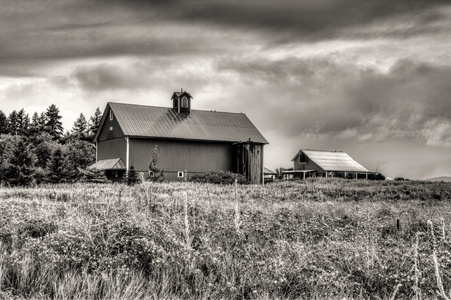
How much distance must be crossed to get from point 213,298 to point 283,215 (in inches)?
280

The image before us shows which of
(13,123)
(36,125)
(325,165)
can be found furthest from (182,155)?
(13,123)

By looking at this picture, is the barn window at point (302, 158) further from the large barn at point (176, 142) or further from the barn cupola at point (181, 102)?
the barn cupola at point (181, 102)

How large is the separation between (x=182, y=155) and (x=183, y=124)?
3.06 meters

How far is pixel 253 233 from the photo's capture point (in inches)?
428

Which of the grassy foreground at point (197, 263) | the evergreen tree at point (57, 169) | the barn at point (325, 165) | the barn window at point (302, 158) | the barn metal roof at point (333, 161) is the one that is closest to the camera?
the grassy foreground at point (197, 263)

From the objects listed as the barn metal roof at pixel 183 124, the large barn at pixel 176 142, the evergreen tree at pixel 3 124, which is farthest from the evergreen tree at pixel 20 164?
the evergreen tree at pixel 3 124

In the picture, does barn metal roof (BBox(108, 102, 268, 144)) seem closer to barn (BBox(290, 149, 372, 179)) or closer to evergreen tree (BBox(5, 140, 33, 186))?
evergreen tree (BBox(5, 140, 33, 186))

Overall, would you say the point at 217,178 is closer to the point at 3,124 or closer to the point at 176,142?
the point at 176,142

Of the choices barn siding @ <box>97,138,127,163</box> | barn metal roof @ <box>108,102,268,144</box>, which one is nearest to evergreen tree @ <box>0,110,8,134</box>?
barn siding @ <box>97,138,127,163</box>

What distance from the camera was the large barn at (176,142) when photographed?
125 feet

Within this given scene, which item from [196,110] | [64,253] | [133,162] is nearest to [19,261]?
[64,253]

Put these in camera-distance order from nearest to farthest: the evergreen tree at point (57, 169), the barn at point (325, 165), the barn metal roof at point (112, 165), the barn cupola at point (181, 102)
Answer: the barn metal roof at point (112, 165) → the evergreen tree at point (57, 169) → the barn cupola at point (181, 102) → the barn at point (325, 165)

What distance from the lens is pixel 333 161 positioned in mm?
60750

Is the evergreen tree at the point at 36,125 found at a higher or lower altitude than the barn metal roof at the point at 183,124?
higher
